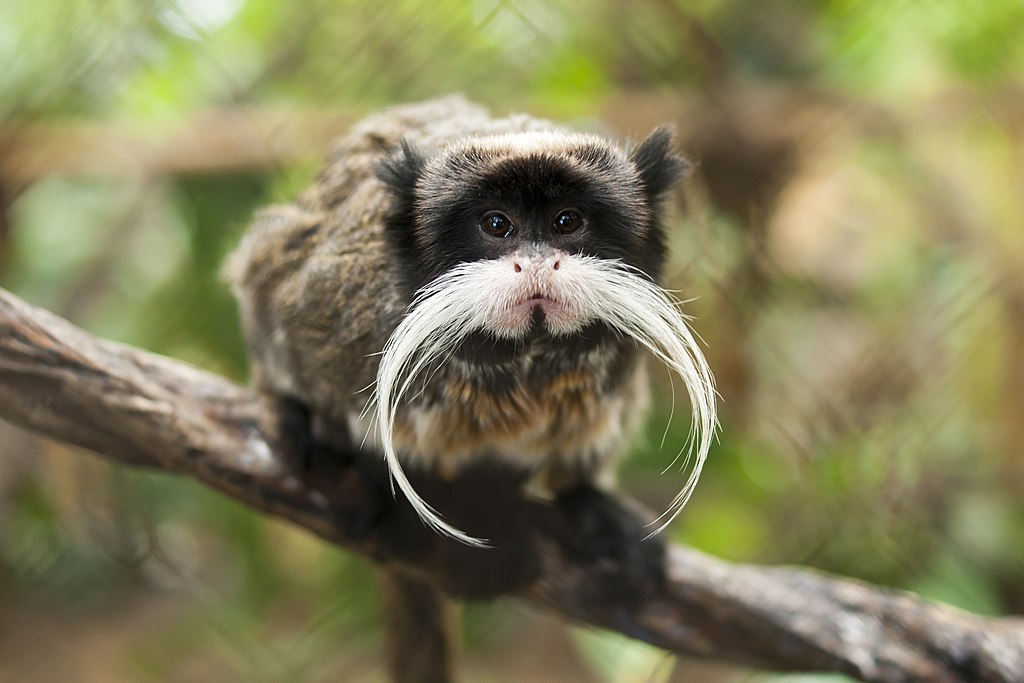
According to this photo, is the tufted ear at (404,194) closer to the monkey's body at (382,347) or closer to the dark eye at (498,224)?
the monkey's body at (382,347)

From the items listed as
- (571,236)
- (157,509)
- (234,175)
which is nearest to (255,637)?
(157,509)

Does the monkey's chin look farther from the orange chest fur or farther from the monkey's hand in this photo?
the monkey's hand

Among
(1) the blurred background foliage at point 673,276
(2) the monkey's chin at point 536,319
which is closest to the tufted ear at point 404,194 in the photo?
(2) the monkey's chin at point 536,319

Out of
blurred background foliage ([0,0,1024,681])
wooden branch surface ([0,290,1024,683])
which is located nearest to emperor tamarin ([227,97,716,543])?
wooden branch surface ([0,290,1024,683])

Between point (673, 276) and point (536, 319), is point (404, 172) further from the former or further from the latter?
point (673, 276)

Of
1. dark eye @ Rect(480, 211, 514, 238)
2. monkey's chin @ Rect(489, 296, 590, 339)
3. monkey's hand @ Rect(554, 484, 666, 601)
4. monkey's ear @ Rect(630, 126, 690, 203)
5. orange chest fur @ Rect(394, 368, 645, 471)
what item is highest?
monkey's ear @ Rect(630, 126, 690, 203)

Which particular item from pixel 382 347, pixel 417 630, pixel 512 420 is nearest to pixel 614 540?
pixel 512 420

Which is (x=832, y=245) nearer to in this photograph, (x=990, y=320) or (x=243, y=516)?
(x=990, y=320)
